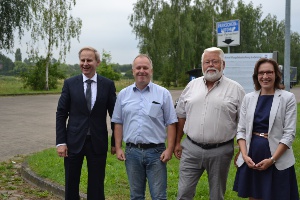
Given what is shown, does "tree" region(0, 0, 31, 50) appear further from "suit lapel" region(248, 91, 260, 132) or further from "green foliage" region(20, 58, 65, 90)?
"suit lapel" region(248, 91, 260, 132)

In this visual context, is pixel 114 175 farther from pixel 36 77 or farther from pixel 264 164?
pixel 36 77

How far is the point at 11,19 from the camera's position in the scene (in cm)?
2920

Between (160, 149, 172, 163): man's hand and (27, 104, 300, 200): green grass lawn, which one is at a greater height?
(160, 149, 172, 163): man's hand

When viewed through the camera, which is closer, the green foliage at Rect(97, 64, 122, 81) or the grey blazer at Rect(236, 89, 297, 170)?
the grey blazer at Rect(236, 89, 297, 170)

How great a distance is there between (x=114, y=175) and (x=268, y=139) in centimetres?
337

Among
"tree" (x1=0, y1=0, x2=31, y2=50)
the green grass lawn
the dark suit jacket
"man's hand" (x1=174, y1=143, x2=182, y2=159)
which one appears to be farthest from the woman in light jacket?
"tree" (x1=0, y1=0, x2=31, y2=50)

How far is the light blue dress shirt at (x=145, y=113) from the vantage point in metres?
3.91

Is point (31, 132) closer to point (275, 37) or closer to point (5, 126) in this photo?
point (5, 126)

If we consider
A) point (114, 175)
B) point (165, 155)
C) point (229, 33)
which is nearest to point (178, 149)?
point (165, 155)

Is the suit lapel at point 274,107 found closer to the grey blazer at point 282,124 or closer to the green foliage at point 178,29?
the grey blazer at point 282,124

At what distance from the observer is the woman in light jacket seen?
3590 mm

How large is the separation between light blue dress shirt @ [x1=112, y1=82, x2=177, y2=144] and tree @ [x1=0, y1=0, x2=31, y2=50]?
88.7 ft

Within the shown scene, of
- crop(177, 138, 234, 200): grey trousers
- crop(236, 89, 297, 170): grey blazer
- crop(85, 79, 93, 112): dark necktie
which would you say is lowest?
crop(177, 138, 234, 200): grey trousers

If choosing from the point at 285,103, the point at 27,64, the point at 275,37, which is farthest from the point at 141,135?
the point at 275,37
